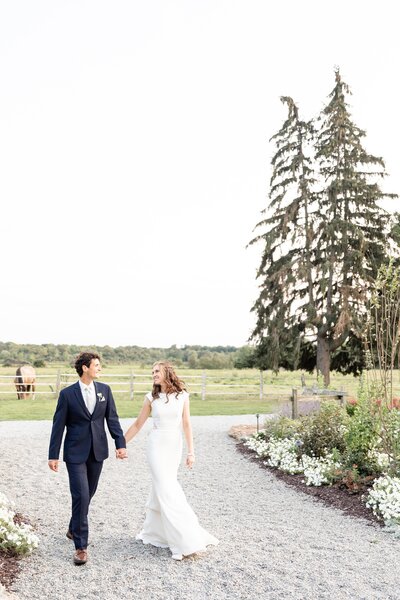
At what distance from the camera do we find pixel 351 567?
5.85m

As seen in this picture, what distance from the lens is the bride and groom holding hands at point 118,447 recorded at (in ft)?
19.1

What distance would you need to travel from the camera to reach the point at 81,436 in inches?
229

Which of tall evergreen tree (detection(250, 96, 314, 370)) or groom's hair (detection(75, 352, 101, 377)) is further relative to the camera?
tall evergreen tree (detection(250, 96, 314, 370))

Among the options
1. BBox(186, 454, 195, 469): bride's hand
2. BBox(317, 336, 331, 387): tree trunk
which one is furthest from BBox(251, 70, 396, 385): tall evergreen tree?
BBox(186, 454, 195, 469): bride's hand

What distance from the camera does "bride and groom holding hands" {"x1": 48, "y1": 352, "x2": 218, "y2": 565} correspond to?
581 centimetres

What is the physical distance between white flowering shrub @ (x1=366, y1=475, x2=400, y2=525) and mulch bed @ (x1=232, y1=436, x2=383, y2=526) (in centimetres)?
11

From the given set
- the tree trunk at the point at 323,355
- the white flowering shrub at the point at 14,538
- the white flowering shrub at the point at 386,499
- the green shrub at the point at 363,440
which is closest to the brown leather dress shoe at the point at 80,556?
the white flowering shrub at the point at 14,538

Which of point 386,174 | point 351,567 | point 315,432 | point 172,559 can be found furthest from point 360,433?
point 386,174

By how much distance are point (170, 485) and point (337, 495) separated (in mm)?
3886

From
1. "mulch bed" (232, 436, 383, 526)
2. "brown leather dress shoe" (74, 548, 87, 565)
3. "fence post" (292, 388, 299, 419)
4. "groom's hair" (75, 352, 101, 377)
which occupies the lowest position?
"mulch bed" (232, 436, 383, 526)

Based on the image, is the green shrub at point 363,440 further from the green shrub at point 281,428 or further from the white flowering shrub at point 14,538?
the white flowering shrub at point 14,538

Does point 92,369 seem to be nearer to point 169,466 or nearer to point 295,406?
point 169,466

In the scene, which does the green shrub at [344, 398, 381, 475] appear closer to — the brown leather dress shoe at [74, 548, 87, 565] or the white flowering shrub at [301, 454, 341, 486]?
the white flowering shrub at [301, 454, 341, 486]

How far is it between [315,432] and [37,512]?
16.7 ft
